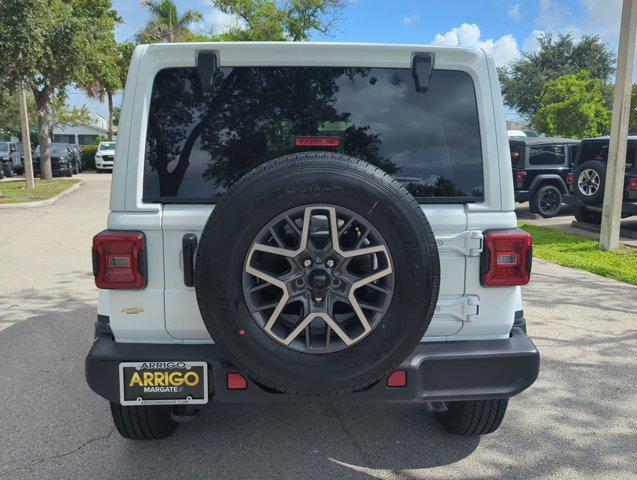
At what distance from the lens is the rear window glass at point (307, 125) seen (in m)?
2.55

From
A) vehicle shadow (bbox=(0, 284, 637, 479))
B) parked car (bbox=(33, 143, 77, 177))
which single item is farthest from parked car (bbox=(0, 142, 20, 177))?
vehicle shadow (bbox=(0, 284, 637, 479))

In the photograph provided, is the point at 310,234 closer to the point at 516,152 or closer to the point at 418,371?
the point at 418,371

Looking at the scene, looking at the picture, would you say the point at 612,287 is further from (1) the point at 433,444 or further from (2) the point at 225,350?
(2) the point at 225,350

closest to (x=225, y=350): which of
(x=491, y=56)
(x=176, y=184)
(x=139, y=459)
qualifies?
(x=176, y=184)

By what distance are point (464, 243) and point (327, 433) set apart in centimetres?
146

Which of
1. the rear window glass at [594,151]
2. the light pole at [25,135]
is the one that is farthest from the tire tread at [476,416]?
the light pole at [25,135]

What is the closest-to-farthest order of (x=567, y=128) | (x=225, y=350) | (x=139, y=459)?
1. (x=225, y=350)
2. (x=139, y=459)
3. (x=567, y=128)

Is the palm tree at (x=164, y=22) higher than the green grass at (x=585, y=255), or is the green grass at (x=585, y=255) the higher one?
the palm tree at (x=164, y=22)

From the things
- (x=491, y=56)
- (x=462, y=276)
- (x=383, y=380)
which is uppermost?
(x=491, y=56)

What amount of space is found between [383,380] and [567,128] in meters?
32.5

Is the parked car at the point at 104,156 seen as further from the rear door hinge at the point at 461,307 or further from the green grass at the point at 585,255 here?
the rear door hinge at the point at 461,307

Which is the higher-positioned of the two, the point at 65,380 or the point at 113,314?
the point at 113,314

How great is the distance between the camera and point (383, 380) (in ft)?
8.03

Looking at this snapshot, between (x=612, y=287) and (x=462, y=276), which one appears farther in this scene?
(x=612, y=287)
